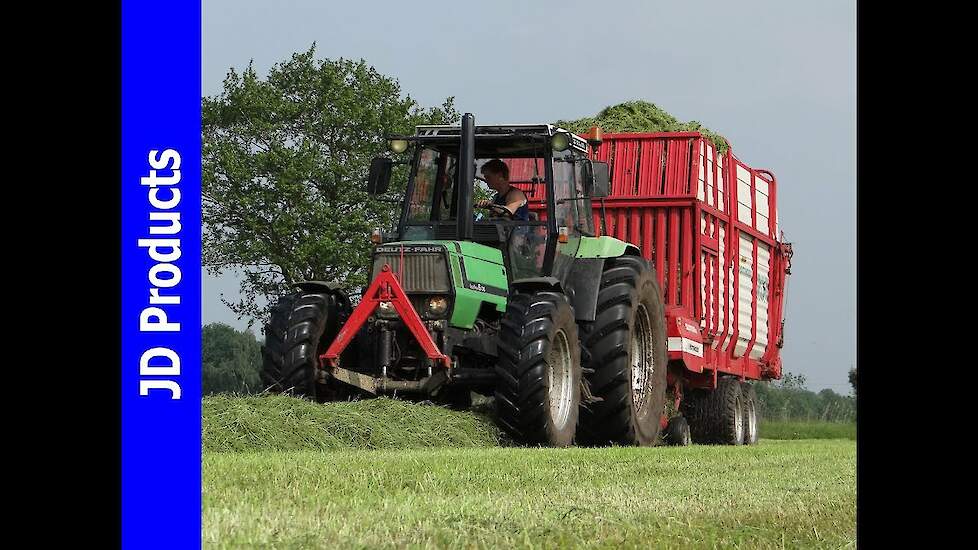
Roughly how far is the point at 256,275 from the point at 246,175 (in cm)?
204

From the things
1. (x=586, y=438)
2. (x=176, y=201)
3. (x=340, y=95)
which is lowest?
(x=586, y=438)

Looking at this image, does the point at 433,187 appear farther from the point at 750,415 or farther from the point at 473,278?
the point at 750,415

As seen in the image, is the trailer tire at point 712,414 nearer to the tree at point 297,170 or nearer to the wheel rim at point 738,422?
the wheel rim at point 738,422

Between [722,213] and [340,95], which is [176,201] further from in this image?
[340,95]

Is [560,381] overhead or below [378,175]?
below

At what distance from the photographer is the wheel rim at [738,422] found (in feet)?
59.2

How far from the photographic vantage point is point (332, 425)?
37.2 feet

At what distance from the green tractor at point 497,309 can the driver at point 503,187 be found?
0.37 feet

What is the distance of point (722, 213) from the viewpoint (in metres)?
16.9

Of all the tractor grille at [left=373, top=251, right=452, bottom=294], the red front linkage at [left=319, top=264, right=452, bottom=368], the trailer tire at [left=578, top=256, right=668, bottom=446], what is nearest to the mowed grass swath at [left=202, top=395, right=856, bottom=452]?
the red front linkage at [left=319, top=264, right=452, bottom=368]

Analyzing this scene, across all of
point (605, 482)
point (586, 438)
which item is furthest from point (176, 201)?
point (586, 438)

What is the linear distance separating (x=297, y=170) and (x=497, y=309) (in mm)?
16536

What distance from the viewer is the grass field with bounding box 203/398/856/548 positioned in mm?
5672

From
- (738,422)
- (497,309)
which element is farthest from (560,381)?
(738,422)
